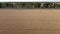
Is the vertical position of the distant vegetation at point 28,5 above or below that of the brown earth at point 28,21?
above

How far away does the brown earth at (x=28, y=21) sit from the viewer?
1.07m

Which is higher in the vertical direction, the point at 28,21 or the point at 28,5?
the point at 28,5

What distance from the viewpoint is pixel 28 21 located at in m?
1.08

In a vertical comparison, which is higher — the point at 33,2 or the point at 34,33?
the point at 33,2

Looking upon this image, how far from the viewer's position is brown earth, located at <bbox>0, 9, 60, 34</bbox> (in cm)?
107

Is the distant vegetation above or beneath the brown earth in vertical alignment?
above

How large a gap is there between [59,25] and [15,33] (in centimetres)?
34

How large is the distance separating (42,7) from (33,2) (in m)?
0.08

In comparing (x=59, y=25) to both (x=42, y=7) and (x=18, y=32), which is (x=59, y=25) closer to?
(x=42, y=7)

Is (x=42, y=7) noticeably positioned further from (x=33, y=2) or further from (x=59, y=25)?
(x=59, y=25)

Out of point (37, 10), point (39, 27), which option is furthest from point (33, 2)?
point (39, 27)

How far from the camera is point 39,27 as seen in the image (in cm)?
108

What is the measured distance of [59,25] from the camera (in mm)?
1074

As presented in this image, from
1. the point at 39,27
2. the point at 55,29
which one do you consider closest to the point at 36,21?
the point at 39,27
